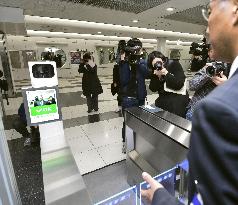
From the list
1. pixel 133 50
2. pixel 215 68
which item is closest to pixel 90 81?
pixel 133 50

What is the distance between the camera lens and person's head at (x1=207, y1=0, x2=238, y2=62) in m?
0.52

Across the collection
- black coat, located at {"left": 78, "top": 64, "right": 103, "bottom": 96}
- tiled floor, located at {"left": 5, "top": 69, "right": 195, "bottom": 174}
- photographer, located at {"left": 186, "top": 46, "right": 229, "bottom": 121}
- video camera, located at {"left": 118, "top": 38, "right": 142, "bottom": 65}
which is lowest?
tiled floor, located at {"left": 5, "top": 69, "right": 195, "bottom": 174}

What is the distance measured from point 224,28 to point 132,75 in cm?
267

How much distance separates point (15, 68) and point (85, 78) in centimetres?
877

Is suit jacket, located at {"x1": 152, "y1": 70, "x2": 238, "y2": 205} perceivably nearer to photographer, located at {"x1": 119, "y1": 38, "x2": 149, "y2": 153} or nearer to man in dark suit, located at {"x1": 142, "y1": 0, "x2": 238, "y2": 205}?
man in dark suit, located at {"x1": 142, "y1": 0, "x2": 238, "y2": 205}

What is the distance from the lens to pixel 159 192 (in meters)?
0.72

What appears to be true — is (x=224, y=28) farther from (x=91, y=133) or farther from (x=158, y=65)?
(x=91, y=133)

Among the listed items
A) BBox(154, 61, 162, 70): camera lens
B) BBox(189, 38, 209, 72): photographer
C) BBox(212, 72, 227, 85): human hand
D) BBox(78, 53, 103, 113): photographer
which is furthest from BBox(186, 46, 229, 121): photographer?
BBox(78, 53, 103, 113): photographer

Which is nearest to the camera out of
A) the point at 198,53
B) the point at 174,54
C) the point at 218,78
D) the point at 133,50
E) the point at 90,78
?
the point at 218,78

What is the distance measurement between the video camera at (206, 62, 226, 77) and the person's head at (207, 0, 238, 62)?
1469 mm

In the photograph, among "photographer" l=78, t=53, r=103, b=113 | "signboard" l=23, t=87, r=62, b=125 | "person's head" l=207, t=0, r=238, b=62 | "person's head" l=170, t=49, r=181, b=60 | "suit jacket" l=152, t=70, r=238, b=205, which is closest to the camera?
"suit jacket" l=152, t=70, r=238, b=205

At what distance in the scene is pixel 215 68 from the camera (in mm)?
1922

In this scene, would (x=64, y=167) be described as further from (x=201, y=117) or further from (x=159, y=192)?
(x=201, y=117)

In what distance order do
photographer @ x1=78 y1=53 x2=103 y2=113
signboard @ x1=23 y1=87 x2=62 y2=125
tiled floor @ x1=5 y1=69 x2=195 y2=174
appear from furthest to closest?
photographer @ x1=78 y1=53 x2=103 y2=113 → tiled floor @ x1=5 y1=69 x2=195 y2=174 → signboard @ x1=23 y1=87 x2=62 y2=125
